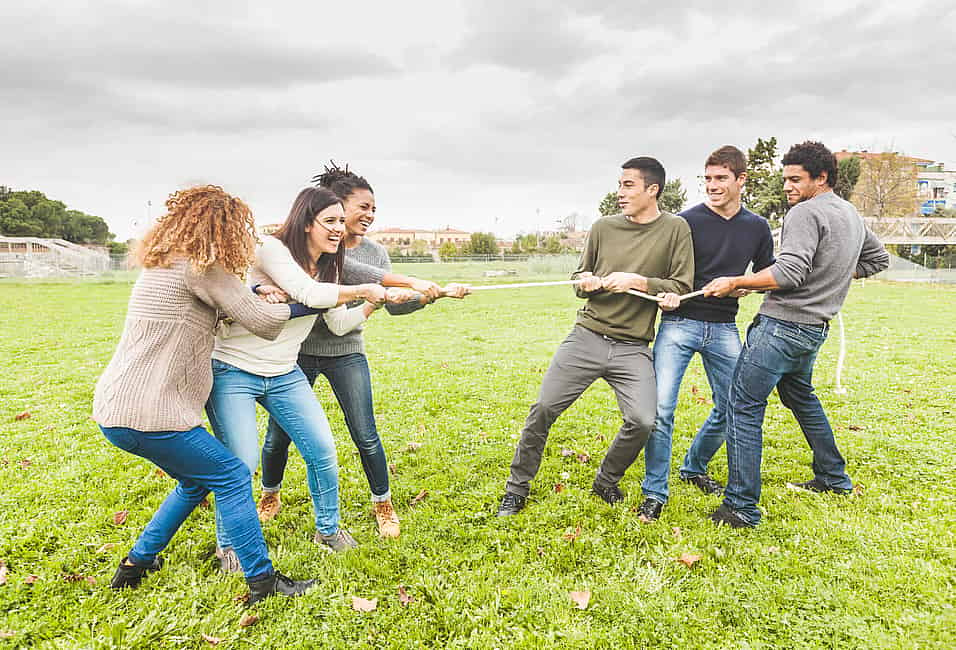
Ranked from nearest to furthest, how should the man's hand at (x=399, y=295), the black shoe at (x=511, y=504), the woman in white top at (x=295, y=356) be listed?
the woman in white top at (x=295, y=356) < the man's hand at (x=399, y=295) < the black shoe at (x=511, y=504)

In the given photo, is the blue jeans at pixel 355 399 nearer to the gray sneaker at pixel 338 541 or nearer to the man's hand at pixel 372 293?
the gray sneaker at pixel 338 541

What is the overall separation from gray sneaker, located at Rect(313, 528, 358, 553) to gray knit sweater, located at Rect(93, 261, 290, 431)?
142cm

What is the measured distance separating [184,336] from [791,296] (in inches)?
153

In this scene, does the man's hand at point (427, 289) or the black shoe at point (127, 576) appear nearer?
the black shoe at point (127, 576)

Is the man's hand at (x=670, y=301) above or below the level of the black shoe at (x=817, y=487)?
above

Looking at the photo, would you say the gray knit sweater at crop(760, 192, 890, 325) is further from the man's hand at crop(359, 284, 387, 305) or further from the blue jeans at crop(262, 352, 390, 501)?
the blue jeans at crop(262, 352, 390, 501)

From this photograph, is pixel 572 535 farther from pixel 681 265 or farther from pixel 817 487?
pixel 817 487

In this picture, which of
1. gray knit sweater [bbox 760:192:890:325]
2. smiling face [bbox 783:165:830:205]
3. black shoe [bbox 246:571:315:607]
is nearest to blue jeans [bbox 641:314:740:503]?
gray knit sweater [bbox 760:192:890:325]

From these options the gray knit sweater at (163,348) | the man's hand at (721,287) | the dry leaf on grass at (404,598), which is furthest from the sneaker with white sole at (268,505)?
the man's hand at (721,287)

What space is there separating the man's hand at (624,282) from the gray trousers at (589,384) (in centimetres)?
43

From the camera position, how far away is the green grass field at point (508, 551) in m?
3.26

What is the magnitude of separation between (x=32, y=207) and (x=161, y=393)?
3837 inches

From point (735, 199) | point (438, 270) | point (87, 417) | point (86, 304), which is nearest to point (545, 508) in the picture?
point (735, 199)

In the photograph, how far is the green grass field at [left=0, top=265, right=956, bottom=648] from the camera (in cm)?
326
